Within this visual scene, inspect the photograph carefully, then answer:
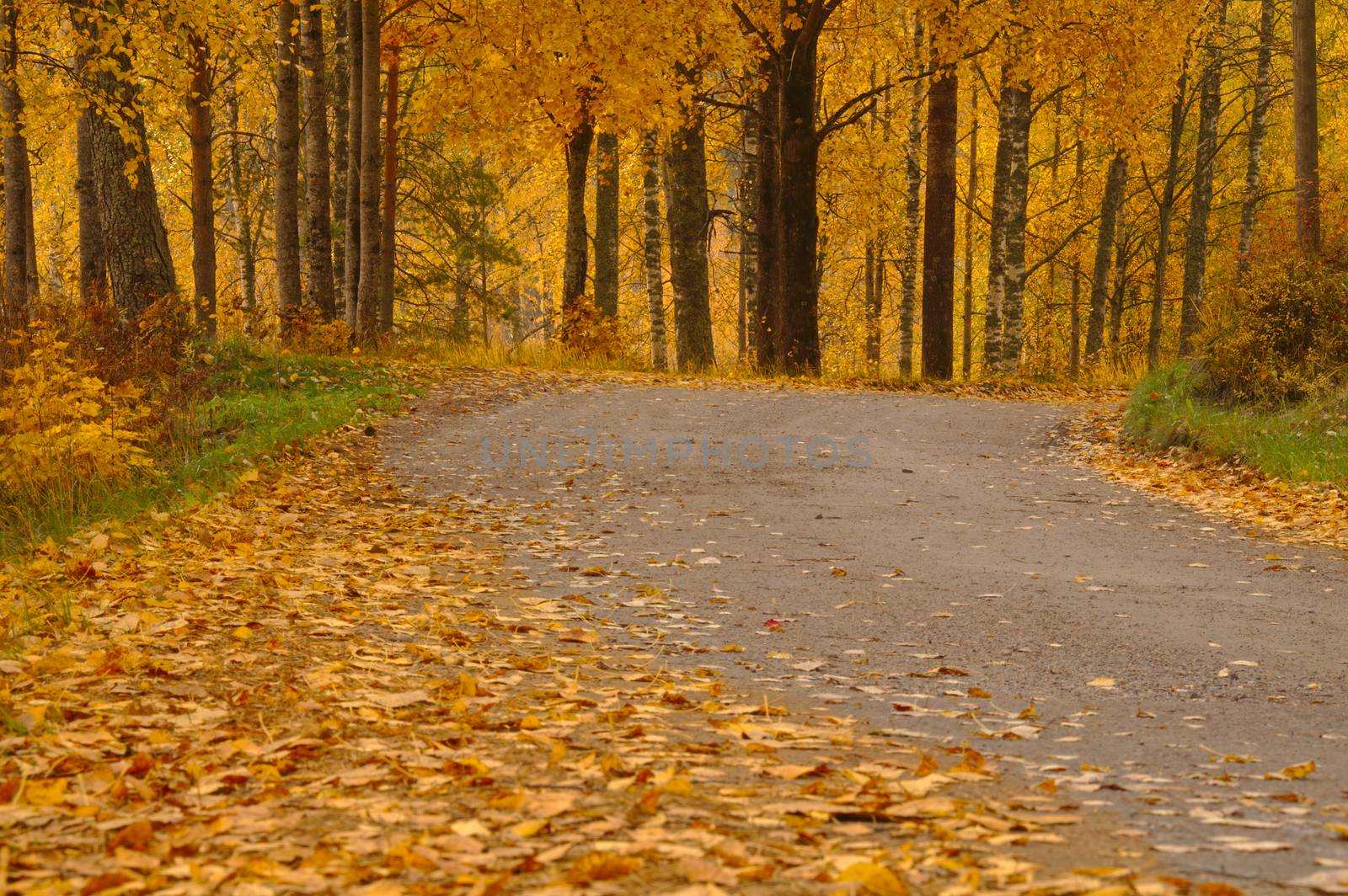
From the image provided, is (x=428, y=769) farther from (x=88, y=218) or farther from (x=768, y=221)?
(x=768, y=221)

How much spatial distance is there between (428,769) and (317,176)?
14.3 metres

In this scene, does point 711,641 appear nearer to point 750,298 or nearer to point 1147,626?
point 1147,626

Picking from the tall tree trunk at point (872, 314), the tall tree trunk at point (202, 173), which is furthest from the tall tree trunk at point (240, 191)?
the tall tree trunk at point (872, 314)

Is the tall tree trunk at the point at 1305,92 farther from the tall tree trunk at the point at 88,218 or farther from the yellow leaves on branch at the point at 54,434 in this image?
the tall tree trunk at the point at 88,218

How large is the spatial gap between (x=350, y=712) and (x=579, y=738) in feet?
2.89

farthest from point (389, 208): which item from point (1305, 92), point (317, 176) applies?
point (1305, 92)

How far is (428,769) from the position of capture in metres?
3.65

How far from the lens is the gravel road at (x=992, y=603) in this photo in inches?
145

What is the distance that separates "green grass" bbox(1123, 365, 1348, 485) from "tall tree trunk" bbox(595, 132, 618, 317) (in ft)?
36.8

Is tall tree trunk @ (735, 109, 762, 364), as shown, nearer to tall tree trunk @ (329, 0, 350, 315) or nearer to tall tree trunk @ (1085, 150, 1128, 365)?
tall tree trunk @ (329, 0, 350, 315)

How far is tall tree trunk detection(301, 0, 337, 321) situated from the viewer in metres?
15.9

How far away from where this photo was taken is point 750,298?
2327 cm

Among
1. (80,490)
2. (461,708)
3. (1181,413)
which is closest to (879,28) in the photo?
(1181,413)

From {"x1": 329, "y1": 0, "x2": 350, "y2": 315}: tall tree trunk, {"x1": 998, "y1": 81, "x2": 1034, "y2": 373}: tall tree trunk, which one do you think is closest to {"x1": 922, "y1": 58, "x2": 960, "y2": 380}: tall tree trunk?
{"x1": 998, "y1": 81, "x2": 1034, "y2": 373}: tall tree trunk
